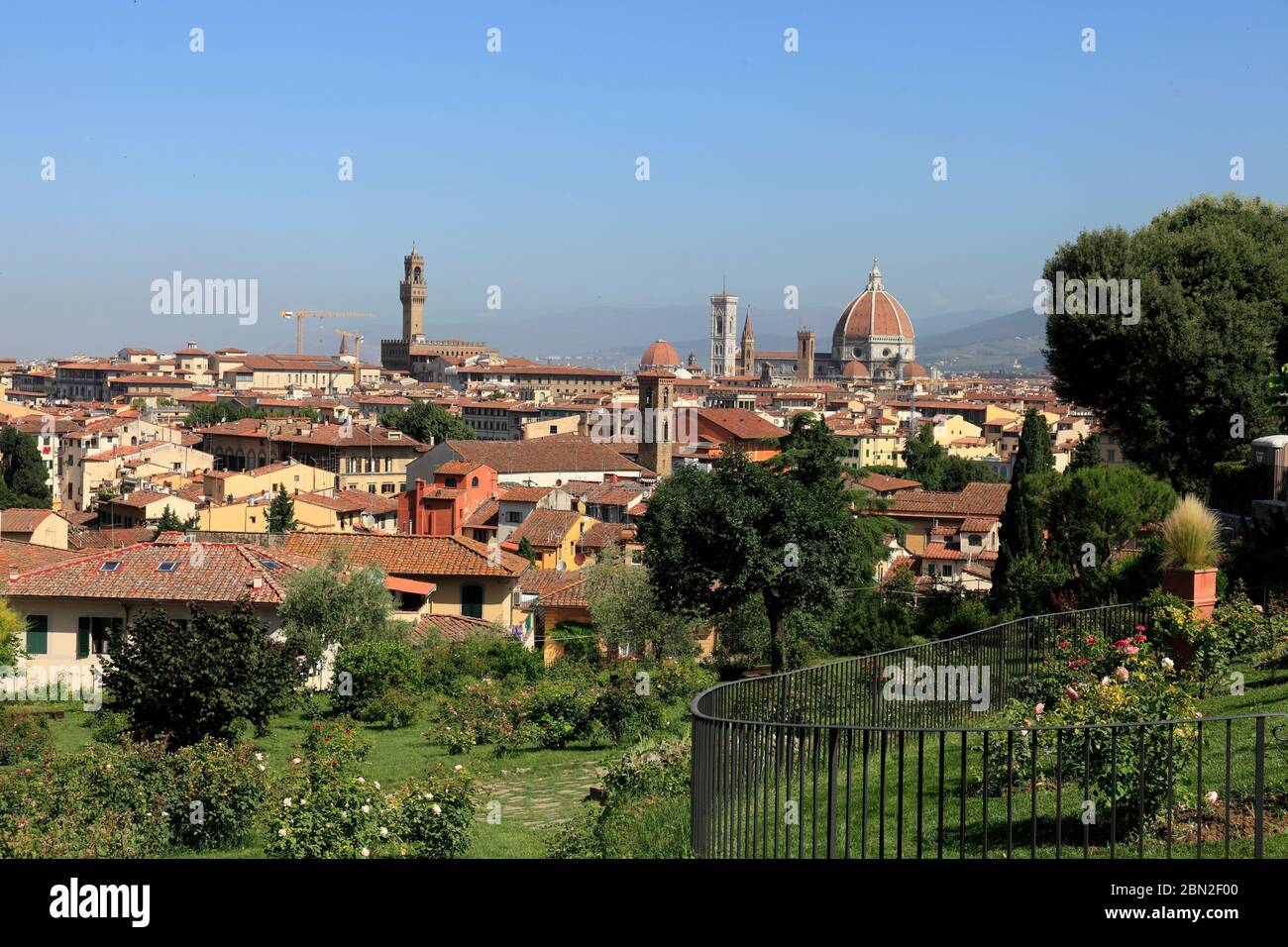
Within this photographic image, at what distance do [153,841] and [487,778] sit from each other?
301 centimetres

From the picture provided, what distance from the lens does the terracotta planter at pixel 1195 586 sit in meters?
10.2

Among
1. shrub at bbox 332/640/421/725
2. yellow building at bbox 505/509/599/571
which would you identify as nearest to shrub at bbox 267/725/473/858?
shrub at bbox 332/640/421/725

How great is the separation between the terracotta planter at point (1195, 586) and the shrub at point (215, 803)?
640cm

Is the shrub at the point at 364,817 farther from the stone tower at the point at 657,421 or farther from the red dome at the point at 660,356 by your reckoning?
the red dome at the point at 660,356

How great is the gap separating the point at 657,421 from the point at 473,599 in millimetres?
51098

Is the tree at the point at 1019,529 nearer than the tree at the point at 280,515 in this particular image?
Yes

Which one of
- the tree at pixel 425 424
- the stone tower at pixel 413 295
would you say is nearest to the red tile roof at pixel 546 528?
the tree at pixel 425 424

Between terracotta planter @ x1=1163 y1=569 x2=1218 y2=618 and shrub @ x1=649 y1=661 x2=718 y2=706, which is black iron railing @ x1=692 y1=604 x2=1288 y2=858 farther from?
shrub @ x1=649 y1=661 x2=718 y2=706

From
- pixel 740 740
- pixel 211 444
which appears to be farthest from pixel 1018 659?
pixel 211 444

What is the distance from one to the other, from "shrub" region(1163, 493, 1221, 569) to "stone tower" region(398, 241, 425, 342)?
18421 cm

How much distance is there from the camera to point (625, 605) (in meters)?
22.1
